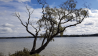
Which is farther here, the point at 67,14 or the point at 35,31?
the point at 35,31

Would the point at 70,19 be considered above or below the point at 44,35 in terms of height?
above

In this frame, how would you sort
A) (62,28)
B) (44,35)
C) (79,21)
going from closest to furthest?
(79,21)
(62,28)
(44,35)

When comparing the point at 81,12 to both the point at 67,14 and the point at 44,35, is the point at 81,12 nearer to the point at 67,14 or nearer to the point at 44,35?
the point at 67,14

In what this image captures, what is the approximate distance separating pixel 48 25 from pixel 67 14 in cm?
396

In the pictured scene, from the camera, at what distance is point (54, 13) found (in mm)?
17625

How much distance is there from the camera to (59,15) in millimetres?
17031

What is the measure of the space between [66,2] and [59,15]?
2357mm

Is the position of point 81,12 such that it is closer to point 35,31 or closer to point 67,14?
point 67,14


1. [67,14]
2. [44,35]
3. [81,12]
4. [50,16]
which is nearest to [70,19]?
[67,14]

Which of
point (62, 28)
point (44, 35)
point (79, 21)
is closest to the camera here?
point (79, 21)

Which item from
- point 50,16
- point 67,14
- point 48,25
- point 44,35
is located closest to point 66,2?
point 67,14

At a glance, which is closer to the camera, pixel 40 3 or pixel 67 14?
pixel 67 14

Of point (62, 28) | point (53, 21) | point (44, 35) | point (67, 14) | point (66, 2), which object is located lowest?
point (44, 35)

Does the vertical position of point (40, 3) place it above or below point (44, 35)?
above
